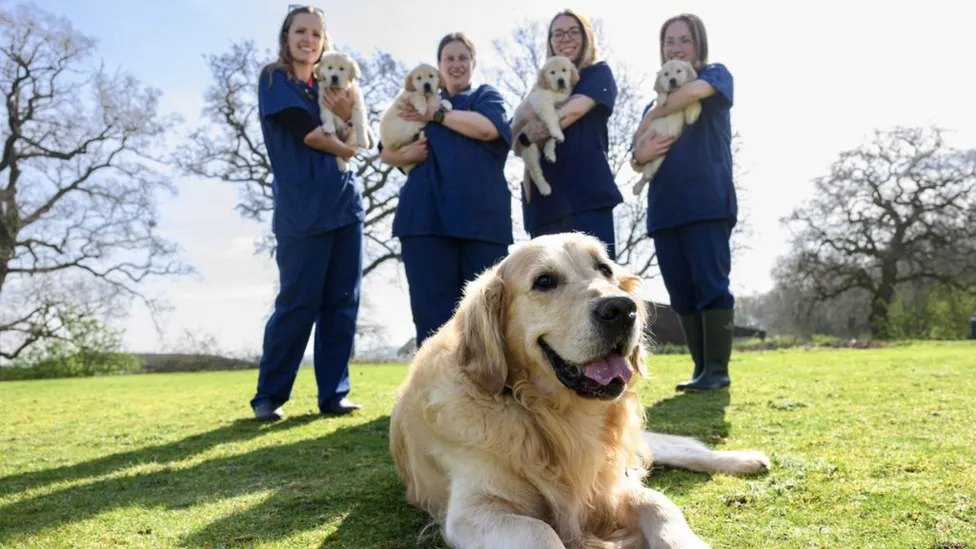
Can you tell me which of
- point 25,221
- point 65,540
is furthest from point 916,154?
point 25,221

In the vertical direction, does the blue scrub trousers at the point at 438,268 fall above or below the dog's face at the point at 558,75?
below

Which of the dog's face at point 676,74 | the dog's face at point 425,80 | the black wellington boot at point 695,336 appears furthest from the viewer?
the dog's face at point 425,80

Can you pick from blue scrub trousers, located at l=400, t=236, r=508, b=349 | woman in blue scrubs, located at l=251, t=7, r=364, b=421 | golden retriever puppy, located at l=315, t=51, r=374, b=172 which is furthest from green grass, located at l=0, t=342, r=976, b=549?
golden retriever puppy, located at l=315, t=51, r=374, b=172

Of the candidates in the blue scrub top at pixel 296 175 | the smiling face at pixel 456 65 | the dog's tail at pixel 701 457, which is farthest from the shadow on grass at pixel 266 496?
the smiling face at pixel 456 65

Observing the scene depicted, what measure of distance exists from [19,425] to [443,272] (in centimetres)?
420

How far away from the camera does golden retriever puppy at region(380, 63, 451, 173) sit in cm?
493

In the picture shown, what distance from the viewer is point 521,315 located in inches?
88.4

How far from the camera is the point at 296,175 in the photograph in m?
4.71

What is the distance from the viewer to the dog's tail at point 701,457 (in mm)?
2660

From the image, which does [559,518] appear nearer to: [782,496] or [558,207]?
[782,496]

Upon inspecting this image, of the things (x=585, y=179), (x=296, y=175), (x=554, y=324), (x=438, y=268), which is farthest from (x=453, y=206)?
(x=554, y=324)

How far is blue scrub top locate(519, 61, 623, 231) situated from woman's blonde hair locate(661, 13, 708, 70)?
3.12 ft

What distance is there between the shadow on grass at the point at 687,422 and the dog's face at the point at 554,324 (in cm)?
62

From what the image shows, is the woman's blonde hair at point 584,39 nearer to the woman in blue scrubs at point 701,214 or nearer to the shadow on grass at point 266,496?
the woman in blue scrubs at point 701,214
